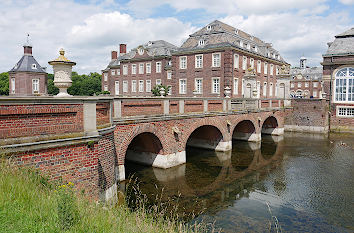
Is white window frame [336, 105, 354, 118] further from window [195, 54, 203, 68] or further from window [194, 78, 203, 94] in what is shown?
window [195, 54, 203, 68]

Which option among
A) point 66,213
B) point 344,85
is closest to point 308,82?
point 344,85

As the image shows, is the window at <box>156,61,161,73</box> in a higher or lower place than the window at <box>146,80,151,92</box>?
higher

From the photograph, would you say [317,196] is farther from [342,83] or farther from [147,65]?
[147,65]

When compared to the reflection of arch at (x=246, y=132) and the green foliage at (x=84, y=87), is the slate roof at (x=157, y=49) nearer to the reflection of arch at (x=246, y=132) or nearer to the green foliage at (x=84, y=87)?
the reflection of arch at (x=246, y=132)

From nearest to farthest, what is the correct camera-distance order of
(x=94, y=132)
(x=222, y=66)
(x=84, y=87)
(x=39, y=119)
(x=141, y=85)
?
(x=39, y=119) → (x=94, y=132) → (x=222, y=66) → (x=141, y=85) → (x=84, y=87)

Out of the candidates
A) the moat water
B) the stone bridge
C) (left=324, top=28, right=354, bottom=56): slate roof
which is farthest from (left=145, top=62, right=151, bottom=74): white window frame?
the stone bridge

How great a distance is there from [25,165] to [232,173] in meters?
10.1

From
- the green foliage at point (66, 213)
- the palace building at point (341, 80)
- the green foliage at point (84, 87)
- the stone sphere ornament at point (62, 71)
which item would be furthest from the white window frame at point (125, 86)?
the green foliage at point (66, 213)

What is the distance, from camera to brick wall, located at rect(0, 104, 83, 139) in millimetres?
5688

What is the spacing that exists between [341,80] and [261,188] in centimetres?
2381

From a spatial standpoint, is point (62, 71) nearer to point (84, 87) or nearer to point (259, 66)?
point (259, 66)

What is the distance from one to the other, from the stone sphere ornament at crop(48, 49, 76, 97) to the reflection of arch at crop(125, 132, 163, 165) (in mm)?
5755

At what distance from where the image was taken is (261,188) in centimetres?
1162

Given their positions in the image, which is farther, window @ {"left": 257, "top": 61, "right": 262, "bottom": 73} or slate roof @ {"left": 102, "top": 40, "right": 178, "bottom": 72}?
slate roof @ {"left": 102, "top": 40, "right": 178, "bottom": 72}
